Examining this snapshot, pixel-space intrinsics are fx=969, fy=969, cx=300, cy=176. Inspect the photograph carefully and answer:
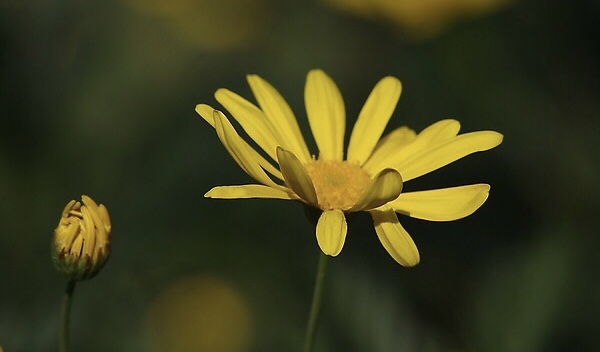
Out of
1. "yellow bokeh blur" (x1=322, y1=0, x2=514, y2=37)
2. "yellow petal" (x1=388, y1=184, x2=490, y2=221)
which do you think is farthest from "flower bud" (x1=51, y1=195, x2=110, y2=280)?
"yellow bokeh blur" (x1=322, y1=0, x2=514, y2=37)

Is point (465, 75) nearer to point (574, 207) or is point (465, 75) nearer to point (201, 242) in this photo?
point (574, 207)

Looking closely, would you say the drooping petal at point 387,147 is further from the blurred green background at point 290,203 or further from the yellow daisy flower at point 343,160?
the blurred green background at point 290,203

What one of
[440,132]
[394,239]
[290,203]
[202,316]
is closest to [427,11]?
[290,203]

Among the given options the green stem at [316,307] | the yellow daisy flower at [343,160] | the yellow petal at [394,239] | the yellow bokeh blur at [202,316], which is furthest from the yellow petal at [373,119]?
the yellow bokeh blur at [202,316]

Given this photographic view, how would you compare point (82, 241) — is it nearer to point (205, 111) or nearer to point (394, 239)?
point (205, 111)

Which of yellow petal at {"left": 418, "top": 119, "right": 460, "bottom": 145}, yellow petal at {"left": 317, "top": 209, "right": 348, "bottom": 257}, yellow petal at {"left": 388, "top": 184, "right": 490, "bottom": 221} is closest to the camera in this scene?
yellow petal at {"left": 317, "top": 209, "right": 348, "bottom": 257}

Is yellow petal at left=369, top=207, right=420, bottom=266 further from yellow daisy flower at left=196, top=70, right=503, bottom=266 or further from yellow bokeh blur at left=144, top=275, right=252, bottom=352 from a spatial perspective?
yellow bokeh blur at left=144, top=275, right=252, bottom=352

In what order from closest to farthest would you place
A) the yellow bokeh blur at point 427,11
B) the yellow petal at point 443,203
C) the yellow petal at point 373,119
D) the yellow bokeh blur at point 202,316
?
1. the yellow petal at point 443,203
2. the yellow petal at point 373,119
3. the yellow bokeh blur at point 202,316
4. the yellow bokeh blur at point 427,11
